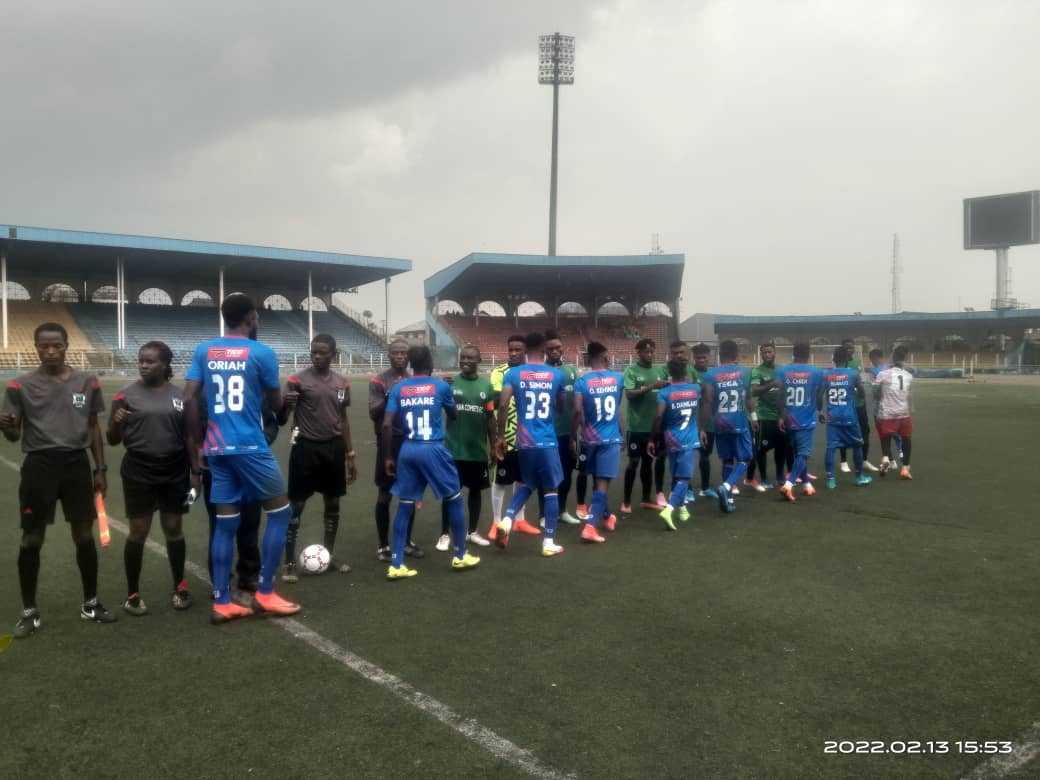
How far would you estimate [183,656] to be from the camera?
4219 millimetres

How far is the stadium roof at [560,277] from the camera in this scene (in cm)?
4603

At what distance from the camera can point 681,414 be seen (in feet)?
24.5

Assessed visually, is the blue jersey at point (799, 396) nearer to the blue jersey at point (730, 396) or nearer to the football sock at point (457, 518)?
the blue jersey at point (730, 396)

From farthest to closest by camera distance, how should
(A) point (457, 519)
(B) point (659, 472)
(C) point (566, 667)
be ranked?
(B) point (659, 472) → (A) point (457, 519) → (C) point (566, 667)

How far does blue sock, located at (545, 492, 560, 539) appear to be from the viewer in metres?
6.34

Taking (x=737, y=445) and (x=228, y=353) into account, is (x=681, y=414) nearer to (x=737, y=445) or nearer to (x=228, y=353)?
(x=737, y=445)

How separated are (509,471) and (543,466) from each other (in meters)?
0.75

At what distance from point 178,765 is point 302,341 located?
50463 mm

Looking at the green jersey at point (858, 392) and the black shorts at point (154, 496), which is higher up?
the green jersey at point (858, 392)

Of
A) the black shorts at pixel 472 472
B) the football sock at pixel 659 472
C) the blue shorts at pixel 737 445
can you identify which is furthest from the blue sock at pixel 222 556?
the blue shorts at pixel 737 445

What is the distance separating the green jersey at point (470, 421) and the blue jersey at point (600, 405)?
90 centimetres

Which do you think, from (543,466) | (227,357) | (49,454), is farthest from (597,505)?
(49,454)

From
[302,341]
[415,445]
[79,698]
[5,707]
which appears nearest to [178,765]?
[79,698]

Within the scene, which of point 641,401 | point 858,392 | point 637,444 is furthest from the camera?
point 858,392
